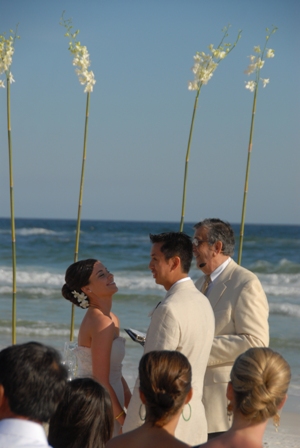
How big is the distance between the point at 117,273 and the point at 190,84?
15492 millimetres

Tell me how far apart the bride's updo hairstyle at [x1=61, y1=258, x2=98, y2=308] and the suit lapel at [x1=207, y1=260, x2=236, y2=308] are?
633 millimetres

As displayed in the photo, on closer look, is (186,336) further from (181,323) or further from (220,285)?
(220,285)

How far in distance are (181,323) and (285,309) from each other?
10.9 metres

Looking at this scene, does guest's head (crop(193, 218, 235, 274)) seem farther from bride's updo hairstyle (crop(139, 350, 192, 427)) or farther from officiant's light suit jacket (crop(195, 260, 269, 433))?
bride's updo hairstyle (crop(139, 350, 192, 427))

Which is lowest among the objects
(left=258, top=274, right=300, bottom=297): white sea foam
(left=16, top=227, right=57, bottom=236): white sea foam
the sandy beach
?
(left=16, top=227, right=57, bottom=236): white sea foam

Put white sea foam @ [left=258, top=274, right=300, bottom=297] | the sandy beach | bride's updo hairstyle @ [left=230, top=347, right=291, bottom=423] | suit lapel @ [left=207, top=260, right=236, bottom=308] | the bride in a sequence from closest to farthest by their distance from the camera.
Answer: bride's updo hairstyle @ [left=230, top=347, right=291, bottom=423]
the bride
suit lapel @ [left=207, top=260, right=236, bottom=308]
the sandy beach
white sea foam @ [left=258, top=274, right=300, bottom=297]

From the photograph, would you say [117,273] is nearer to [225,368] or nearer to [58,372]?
[225,368]

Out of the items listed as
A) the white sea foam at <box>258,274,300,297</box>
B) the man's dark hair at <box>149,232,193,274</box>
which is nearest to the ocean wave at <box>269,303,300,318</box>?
the white sea foam at <box>258,274,300,297</box>

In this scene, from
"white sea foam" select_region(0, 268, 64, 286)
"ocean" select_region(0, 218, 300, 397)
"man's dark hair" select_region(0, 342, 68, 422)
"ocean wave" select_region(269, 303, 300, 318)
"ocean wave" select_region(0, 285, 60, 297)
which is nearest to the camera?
"man's dark hair" select_region(0, 342, 68, 422)

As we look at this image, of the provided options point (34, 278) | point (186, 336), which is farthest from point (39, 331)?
point (186, 336)

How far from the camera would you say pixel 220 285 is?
365 centimetres

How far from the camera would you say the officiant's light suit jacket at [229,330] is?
11.4ft

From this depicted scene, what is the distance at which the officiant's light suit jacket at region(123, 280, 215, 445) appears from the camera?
9.66 ft

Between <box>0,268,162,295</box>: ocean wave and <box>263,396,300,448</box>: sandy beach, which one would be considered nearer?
<box>263,396,300,448</box>: sandy beach
